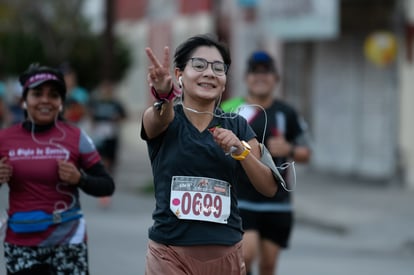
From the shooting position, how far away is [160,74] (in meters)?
4.59

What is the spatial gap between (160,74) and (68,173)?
5.26ft

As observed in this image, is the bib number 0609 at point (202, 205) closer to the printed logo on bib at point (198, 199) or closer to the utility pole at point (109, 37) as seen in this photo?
the printed logo on bib at point (198, 199)

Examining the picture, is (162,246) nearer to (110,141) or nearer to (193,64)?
(193,64)

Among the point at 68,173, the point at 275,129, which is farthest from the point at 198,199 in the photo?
the point at 275,129

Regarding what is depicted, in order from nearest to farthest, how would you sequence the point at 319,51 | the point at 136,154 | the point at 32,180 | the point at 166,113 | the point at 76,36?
the point at 166,113 → the point at 32,180 → the point at 319,51 → the point at 136,154 → the point at 76,36

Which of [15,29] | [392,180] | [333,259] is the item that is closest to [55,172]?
[333,259]

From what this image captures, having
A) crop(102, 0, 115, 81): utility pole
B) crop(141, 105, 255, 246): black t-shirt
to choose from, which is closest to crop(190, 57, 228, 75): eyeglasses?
crop(141, 105, 255, 246): black t-shirt

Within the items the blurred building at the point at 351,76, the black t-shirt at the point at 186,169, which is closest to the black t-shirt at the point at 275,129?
the black t-shirt at the point at 186,169

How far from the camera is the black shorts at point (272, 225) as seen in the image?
7727 millimetres

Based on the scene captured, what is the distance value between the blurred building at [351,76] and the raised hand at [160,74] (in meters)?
12.7

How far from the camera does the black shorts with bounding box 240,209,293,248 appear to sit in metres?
7.73

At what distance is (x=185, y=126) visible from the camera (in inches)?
197

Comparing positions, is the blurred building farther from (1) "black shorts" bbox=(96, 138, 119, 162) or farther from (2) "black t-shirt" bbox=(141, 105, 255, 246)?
(2) "black t-shirt" bbox=(141, 105, 255, 246)

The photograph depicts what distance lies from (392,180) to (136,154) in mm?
10374
